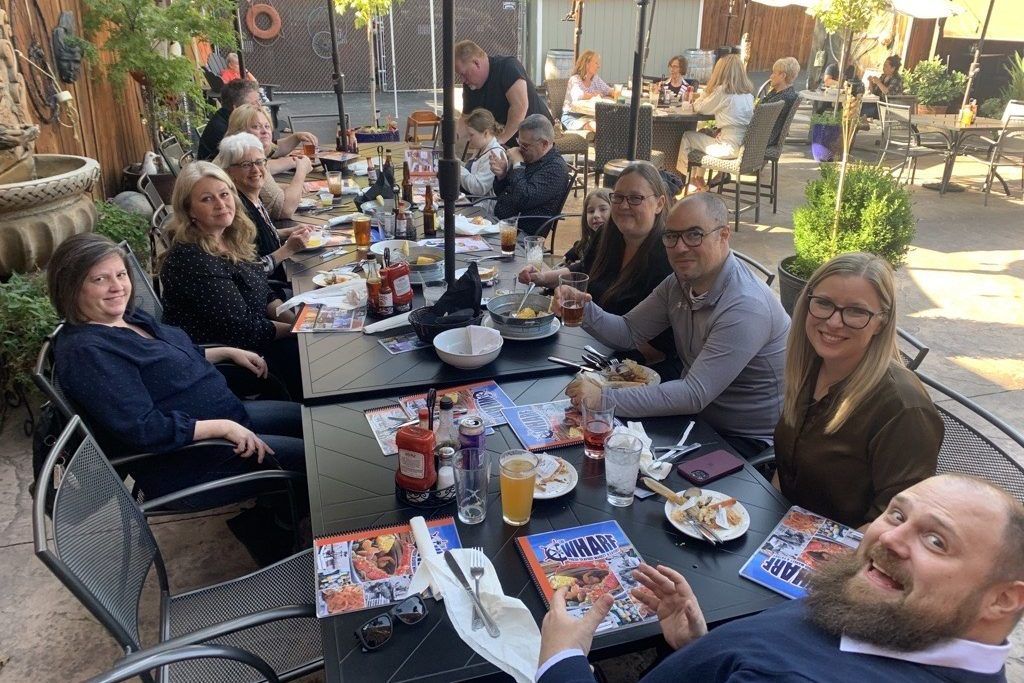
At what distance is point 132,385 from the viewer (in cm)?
214

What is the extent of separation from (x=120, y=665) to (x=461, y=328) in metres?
1.48

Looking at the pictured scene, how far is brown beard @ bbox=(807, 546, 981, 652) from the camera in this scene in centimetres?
104

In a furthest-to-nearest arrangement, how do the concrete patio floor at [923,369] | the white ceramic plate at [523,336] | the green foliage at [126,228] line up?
the green foliage at [126,228]
the white ceramic plate at [523,336]
the concrete patio floor at [923,369]

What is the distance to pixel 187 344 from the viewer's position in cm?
259

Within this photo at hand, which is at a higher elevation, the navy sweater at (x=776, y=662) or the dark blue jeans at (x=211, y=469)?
the navy sweater at (x=776, y=662)

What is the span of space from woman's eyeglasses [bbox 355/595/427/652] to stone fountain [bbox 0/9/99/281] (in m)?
3.22

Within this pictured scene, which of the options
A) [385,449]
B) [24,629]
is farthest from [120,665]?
[24,629]

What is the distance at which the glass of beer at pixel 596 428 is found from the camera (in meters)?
1.91

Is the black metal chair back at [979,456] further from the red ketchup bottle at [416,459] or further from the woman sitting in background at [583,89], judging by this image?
the woman sitting in background at [583,89]

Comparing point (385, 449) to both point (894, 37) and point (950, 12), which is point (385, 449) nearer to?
point (950, 12)

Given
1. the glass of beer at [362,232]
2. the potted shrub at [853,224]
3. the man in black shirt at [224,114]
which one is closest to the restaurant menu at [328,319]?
the glass of beer at [362,232]

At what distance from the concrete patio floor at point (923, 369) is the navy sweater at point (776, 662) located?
120 cm

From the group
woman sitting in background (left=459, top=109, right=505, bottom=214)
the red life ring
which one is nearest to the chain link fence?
the red life ring

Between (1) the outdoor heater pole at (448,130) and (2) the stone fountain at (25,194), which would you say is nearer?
(1) the outdoor heater pole at (448,130)
